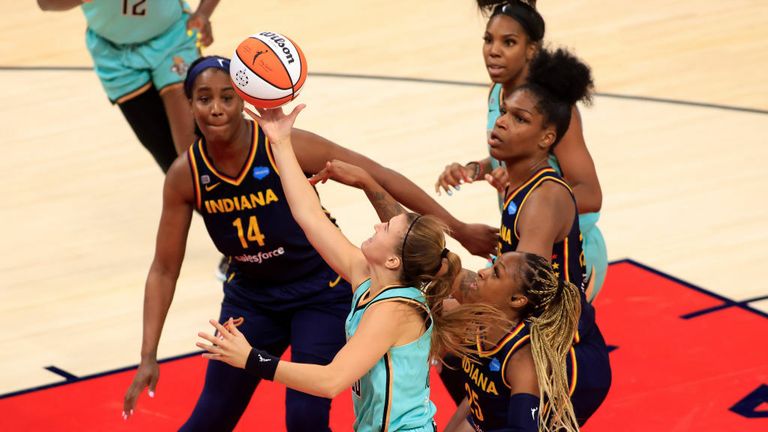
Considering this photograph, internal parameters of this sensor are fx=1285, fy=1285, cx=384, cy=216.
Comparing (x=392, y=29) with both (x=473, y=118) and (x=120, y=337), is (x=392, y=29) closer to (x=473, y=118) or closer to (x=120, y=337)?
(x=473, y=118)

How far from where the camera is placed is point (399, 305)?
3664mm

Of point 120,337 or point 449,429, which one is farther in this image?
point 120,337

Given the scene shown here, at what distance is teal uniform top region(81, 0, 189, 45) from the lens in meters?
6.39

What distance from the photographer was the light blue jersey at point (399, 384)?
3.68 meters

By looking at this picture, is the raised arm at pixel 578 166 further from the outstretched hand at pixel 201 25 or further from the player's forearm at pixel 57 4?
the player's forearm at pixel 57 4

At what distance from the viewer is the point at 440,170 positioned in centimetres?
807

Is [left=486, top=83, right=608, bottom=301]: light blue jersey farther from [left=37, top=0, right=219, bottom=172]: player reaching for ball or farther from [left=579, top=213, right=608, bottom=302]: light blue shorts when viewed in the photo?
[left=37, top=0, right=219, bottom=172]: player reaching for ball

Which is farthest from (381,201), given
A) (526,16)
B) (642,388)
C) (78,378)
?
(78,378)

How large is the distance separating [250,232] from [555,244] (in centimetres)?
108

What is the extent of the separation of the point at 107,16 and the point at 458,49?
4.70 metres

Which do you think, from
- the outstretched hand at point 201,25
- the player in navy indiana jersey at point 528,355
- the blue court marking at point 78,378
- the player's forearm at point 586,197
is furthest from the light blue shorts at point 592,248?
the outstretched hand at point 201,25

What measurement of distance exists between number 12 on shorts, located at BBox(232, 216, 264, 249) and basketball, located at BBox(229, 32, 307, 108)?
515 mm

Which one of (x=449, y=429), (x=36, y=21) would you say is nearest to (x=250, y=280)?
(x=449, y=429)

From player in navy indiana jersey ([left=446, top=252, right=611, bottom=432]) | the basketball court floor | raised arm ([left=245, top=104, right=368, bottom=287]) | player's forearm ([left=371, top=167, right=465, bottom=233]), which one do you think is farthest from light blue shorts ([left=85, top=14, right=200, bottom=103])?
player in navy indiana jersey ([left=446, top=252, right=611, bottom=432])
